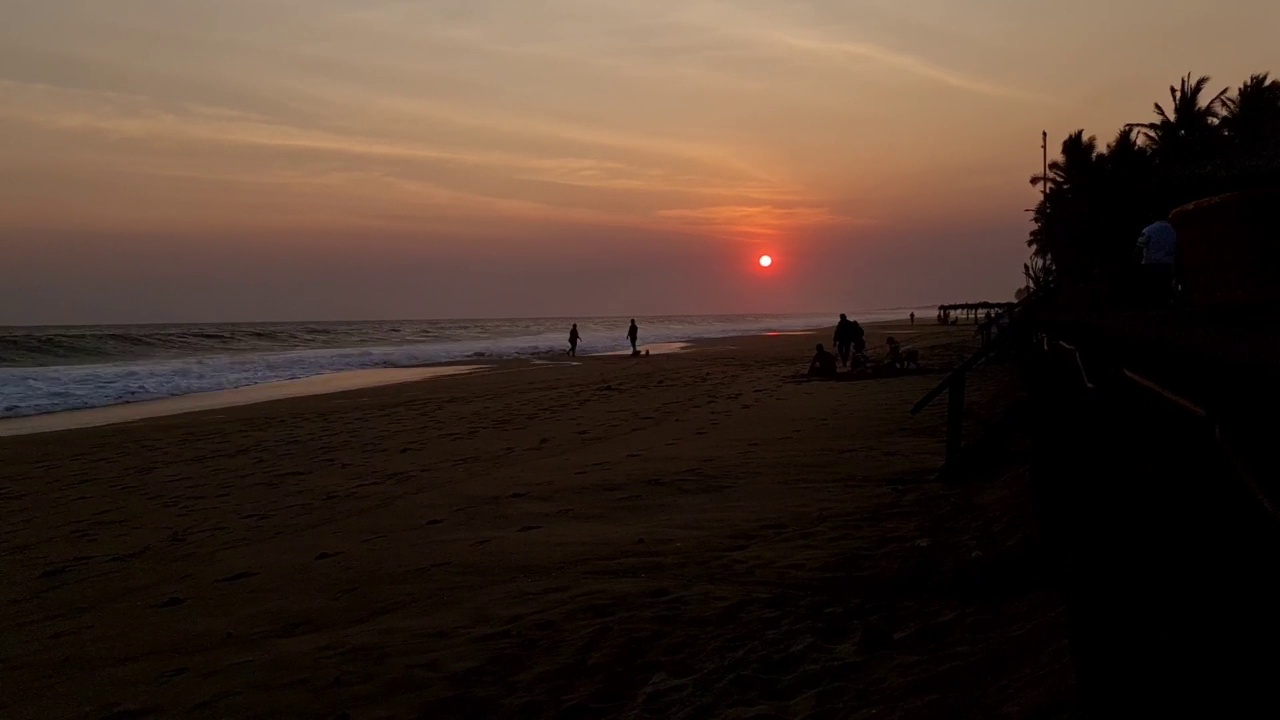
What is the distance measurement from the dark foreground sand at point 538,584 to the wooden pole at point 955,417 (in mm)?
366

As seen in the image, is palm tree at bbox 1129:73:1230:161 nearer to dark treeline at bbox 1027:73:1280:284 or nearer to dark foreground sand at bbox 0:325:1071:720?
dark treeline at bbox 1027:73:1280:284

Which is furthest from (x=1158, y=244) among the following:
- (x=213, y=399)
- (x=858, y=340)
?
(x=213, y=399)

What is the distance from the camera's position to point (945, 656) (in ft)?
13.7

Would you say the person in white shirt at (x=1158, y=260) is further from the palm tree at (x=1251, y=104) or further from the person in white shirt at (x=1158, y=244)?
the palm tree at (x=1251, y=104)

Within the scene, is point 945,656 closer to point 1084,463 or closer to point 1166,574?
point 1084,463

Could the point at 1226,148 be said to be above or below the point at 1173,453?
above

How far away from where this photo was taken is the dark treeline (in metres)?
15.0

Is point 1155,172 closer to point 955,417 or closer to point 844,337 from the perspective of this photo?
point 844,337

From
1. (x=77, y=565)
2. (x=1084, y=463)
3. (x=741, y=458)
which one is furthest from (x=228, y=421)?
(x=1084, y=463)

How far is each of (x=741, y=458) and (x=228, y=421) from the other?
12448mm

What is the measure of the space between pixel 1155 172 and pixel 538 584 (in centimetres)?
2375

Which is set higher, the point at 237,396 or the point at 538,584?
the point at 237,396

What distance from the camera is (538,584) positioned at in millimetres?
5977

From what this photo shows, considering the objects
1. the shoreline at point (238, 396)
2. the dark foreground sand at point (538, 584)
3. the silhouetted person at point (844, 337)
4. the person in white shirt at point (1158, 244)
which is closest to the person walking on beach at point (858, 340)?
the silhouetted person at point (844, 337)
